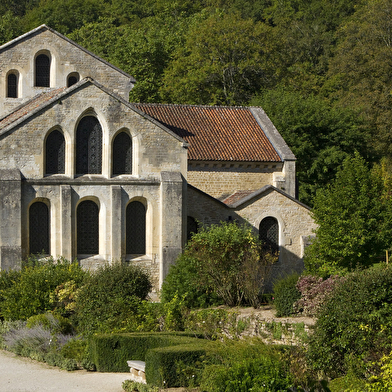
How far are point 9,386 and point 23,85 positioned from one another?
19.4 metres

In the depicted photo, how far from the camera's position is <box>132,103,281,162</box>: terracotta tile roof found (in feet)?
114

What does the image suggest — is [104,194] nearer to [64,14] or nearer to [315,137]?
[315,137]

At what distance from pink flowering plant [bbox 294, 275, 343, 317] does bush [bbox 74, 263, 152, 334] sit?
482 centimetres

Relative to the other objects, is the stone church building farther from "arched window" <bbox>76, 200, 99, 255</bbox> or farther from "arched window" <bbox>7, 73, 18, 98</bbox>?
"arched window" <bbox>7, 73, 18, 98</bbox>

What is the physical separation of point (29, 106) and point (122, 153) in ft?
16.2

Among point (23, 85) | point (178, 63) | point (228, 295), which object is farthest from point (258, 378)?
point (178, 63)

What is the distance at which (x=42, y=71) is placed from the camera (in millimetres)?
32344

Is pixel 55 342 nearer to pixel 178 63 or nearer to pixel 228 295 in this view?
pixel 228 295

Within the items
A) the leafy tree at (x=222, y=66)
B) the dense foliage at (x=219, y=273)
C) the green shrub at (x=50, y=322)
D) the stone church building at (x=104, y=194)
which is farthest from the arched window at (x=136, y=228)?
the leafy tree at (x=222, y=66)

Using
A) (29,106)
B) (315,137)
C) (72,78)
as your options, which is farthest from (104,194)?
(315,137)

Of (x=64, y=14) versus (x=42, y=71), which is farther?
(x=64, y=14)

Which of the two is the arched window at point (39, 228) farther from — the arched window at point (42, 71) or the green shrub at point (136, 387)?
the green shrub at point (136, 387)

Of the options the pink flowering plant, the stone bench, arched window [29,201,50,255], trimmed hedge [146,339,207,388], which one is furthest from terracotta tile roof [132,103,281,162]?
trimmed hedge [146,339,207,388]

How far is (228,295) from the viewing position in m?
24.2
